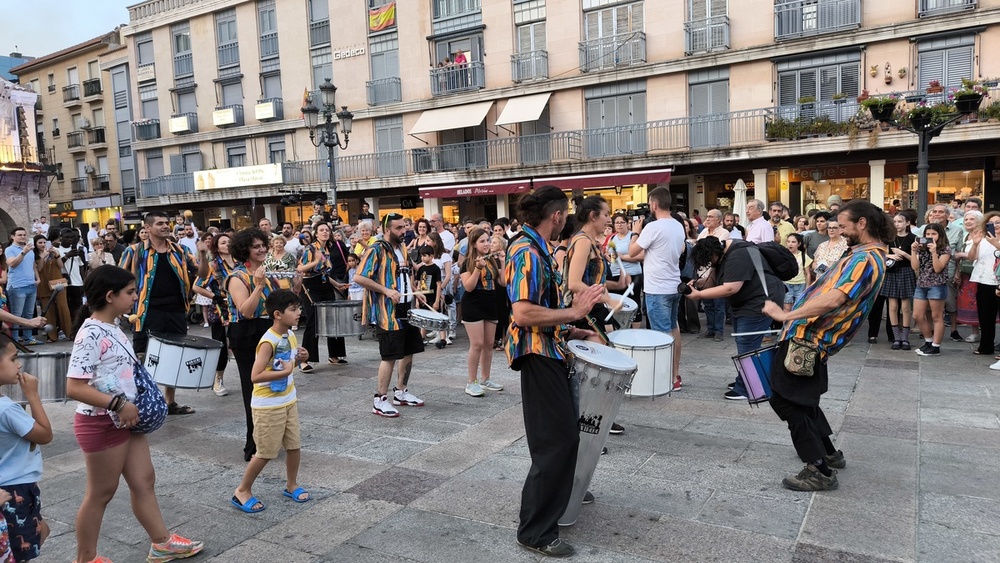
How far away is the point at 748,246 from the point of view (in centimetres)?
590

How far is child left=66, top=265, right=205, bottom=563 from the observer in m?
3.30

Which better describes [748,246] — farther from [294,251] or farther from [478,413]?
[294,251]

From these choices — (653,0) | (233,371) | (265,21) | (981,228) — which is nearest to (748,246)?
(981,228)

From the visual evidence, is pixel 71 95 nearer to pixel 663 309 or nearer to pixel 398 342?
pixel 398 342

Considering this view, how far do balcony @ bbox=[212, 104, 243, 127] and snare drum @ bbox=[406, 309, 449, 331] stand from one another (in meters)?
29.9

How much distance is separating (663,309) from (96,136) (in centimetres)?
4573

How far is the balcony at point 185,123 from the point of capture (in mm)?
34781

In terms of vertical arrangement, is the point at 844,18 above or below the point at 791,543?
above

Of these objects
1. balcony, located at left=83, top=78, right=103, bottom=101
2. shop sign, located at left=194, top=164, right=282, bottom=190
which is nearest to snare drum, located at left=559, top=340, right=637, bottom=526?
shop sign, located at left=194, top=164, right=282, bottom=190

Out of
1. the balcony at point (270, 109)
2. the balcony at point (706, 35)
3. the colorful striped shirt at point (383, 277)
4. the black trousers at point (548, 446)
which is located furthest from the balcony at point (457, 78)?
the black trousers at point (548, 446)

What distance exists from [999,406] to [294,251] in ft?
32.9

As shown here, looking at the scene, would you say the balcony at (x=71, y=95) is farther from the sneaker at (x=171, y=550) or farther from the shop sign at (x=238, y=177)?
the sneaker at (x=171, y=550)

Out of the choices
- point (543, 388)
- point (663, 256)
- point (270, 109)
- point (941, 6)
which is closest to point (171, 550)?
point (543, 388)

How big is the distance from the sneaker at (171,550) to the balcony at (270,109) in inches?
1188
